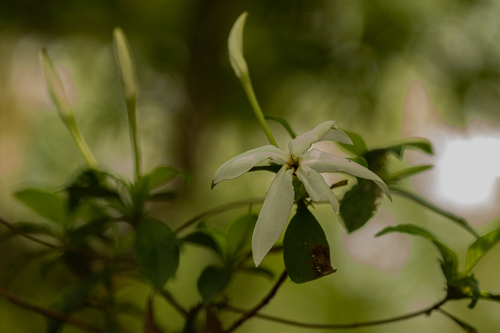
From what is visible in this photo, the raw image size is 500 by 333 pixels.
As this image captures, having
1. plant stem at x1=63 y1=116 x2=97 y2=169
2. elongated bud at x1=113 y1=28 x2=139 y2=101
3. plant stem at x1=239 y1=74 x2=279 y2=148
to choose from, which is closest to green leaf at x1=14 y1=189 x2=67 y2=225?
plant stem at x1=63 y1=116 x2=97 y2=169

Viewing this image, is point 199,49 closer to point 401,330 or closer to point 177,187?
point 177,187

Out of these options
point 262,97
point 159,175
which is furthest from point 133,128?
point 262,97

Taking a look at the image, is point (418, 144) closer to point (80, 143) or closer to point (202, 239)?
point (202, 239)

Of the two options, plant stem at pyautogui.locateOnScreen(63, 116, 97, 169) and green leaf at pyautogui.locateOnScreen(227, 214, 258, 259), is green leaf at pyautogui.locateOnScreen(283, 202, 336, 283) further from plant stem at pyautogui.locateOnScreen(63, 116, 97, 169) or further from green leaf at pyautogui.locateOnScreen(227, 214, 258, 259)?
plant stem at pyautogui.locateOnScreen(63, 116, 97, 169)

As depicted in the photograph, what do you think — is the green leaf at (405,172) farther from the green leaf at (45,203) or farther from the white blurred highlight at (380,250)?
the white blurred highlight at (380,250)

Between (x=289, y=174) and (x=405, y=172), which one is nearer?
(x=289, y=174)

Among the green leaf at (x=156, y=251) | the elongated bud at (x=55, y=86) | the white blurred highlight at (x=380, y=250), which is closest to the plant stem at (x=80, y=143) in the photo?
the elongated bud at (x=55, y=86)
